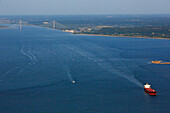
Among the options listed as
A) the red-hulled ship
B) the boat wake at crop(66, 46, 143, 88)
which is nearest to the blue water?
the boat wake at crop(66, 46, 143, 88)

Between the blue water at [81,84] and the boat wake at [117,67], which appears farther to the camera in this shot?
the boat wake at [117,67]

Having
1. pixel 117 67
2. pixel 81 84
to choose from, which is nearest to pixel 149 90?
pixel 81 84

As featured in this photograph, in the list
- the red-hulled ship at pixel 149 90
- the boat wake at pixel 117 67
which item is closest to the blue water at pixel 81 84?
the boat wake at pixel 117 67

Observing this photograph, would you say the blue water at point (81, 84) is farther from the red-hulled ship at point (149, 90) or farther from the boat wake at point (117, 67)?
the red-hulled ship at point (149, 90)

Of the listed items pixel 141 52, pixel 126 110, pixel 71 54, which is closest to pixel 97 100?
pixel 126 110

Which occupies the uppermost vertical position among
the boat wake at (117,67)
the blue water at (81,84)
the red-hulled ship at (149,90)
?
the red-hulled ship at (149,90)

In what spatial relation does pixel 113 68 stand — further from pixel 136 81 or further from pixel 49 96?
pixel 49 96

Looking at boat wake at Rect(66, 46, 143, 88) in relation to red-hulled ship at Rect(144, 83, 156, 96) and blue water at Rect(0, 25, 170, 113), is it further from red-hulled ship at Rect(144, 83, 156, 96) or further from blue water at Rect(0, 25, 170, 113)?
red-hulled ship at Rect(144, 83, 156, 96)

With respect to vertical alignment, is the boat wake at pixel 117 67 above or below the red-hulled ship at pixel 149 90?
below

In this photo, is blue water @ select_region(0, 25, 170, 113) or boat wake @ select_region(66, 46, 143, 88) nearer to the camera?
blue water @ select_region(0, 25, 170, 113)

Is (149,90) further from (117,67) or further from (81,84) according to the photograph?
(117,67)

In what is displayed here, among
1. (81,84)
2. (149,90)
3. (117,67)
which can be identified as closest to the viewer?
(149,90)
